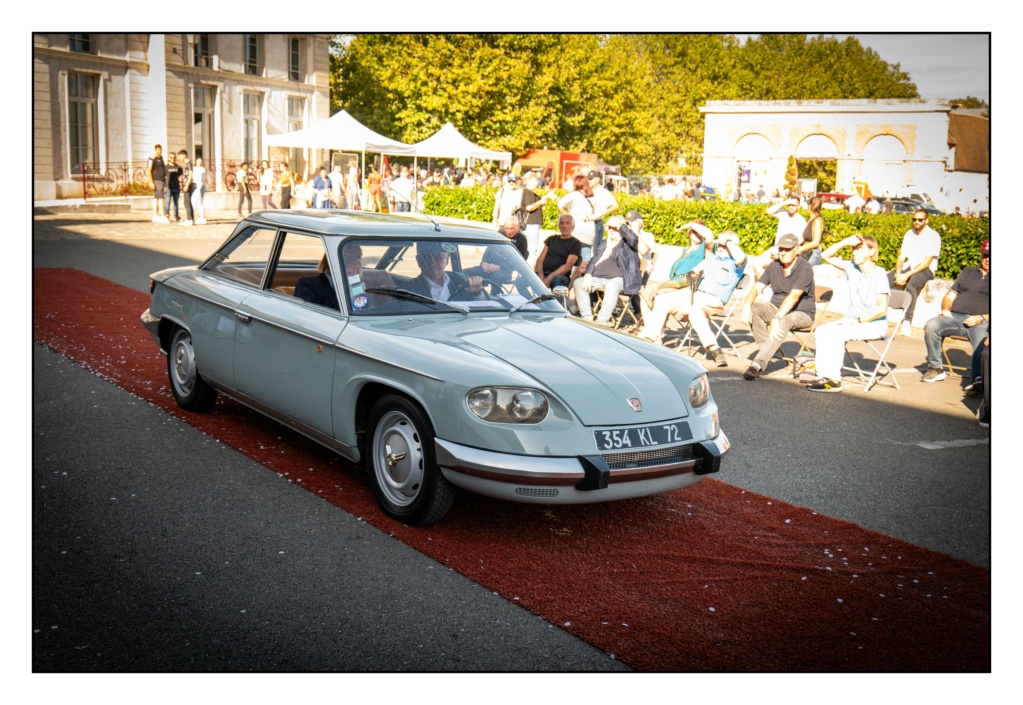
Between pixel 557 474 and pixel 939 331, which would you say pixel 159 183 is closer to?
pixel 939 331

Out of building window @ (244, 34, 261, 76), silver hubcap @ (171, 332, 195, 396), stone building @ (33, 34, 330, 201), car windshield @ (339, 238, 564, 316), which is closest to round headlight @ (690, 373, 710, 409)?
car windshield @ (339, 238, 564, 316)

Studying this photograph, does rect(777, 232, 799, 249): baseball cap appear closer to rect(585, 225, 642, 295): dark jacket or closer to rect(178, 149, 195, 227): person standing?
rect(585, 225, 642, 295): dark jacket

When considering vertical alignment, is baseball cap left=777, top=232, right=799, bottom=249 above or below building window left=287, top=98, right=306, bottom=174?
below

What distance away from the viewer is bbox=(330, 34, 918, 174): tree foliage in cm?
3597

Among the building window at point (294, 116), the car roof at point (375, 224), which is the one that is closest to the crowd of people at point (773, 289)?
the car roof at point (375, 224)

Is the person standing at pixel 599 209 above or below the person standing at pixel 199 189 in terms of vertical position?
below

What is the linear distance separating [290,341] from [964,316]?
7.53 meters

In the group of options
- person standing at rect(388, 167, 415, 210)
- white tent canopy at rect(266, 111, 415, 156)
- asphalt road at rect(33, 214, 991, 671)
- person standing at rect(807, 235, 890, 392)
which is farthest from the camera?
person standing at rect(388, 167, 415, 210)

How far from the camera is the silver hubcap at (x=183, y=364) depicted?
7.19 meters

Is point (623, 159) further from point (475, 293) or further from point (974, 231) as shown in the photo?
point (475, 293)

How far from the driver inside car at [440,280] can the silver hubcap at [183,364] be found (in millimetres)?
2116

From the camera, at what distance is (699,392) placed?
5.37 metres

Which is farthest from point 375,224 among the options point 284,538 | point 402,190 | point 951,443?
point 402,190

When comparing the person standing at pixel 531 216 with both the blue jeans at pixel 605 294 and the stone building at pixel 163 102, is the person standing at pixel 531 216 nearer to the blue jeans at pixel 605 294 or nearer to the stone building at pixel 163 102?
the blue jeans at pixel 605 294
